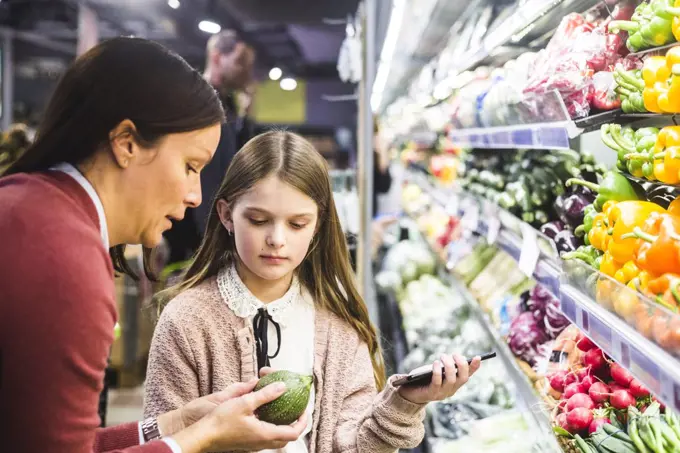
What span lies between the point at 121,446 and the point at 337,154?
16.9ft

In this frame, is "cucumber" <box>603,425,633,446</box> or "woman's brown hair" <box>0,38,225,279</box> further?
"cucumber" <box>603,425,633,446</box>

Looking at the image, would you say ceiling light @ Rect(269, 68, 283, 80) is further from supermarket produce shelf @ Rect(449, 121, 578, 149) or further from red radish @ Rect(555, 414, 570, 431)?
red radish @ Rect(555, 414, 570, 431)

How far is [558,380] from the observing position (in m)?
2.12

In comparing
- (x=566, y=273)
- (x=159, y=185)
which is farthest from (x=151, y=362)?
(x=566, y=273)

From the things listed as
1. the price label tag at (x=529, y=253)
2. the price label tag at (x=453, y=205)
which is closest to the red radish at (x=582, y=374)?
the price label tag at (x=529, y=253)

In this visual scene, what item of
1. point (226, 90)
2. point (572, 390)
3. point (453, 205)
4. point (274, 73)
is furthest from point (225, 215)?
point (274, 73)

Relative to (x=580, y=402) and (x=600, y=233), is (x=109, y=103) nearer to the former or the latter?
(x=600, y=233)

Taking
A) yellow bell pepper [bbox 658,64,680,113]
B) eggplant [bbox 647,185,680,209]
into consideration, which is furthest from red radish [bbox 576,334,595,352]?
yellow bell pepper [bbox 658,64,680,113]

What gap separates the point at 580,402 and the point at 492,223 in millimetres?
1229

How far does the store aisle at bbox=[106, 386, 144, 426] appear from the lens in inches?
191

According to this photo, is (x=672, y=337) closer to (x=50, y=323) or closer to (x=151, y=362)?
(x=50, y=323)

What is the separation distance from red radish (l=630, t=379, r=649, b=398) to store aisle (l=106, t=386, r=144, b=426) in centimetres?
368

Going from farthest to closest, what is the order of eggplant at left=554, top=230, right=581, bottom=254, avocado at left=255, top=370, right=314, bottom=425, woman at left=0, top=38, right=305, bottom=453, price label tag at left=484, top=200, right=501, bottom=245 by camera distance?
price label tag at left=484, top=200, right=501, bottom=245
eggplant at left=554, top=230, right=581, bottom=254
avocado at left=255, top=370, right=314, bottom=425
woman at left=0, top=38, right=305, bottom=453

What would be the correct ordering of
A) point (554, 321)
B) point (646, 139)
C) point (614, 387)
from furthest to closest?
1. point (554, 321)
2. point (614, 387)
3. point (646, 139)
